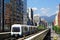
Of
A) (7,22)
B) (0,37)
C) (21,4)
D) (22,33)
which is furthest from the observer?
(21,4)

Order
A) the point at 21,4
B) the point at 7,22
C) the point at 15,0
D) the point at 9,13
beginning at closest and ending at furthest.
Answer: the point at 7,22 < the point at 9,13 < the point at 15,0 < the point at 21,4

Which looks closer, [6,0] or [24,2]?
[6,0]

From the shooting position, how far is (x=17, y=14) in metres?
170

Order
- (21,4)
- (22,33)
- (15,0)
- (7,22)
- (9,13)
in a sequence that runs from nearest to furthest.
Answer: (22,33) < (7,22) < (9,13) < (15,0) < (21,4)

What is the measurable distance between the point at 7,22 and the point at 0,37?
86239 mm

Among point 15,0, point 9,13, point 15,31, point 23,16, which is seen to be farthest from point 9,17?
point 15,31

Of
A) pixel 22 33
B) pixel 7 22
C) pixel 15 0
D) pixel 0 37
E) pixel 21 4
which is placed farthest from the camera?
pixel 21 4

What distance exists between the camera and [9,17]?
140250 mm

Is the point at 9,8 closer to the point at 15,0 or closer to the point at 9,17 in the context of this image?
the point at 9,17

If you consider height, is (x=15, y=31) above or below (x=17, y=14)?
below

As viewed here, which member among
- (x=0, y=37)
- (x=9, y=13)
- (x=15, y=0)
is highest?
(x=15, y=0)

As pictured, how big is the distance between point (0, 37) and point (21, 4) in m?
143

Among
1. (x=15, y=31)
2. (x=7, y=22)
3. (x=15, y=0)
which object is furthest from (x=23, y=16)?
(x=15, y=31)

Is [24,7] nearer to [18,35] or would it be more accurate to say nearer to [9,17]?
[9,17]
